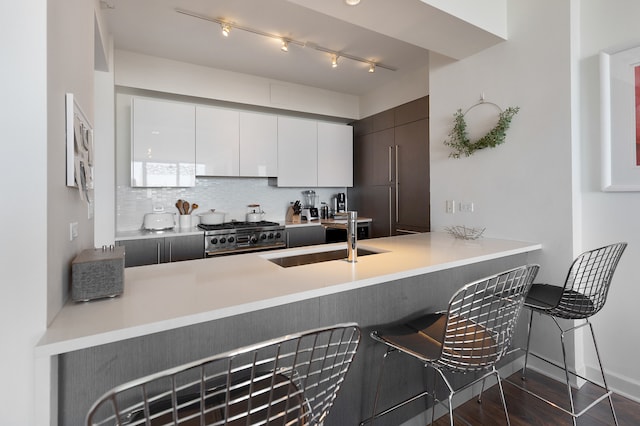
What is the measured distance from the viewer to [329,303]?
1426mm

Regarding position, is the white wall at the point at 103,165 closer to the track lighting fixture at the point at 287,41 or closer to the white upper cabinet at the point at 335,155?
the track lighting fixture at the point at 287,41

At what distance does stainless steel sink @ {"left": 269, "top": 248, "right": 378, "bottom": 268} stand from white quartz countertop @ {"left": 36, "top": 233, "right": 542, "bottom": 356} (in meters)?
0.04

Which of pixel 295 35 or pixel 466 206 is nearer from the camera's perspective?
pixel 466 206

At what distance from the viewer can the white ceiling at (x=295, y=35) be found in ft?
6.88

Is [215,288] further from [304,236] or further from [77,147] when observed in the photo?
[304,236]

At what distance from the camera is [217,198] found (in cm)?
397

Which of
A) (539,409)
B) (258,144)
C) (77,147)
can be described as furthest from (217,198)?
(539,409)

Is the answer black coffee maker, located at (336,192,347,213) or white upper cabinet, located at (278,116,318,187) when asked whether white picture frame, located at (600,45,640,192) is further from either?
black coffee maker, located at (336,192,347,213)

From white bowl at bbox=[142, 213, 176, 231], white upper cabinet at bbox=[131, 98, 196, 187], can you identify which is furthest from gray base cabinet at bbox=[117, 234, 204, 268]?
white upper cabinet at bbox=[131, 98, 196, 187]

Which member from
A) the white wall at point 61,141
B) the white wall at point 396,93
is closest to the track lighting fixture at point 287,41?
the white wall at point 396,93

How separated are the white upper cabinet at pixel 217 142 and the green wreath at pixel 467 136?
2.30 m

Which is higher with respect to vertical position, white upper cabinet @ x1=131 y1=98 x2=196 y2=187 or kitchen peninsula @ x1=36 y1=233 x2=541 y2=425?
white upper cabinet @ x1=131 y1=98 x2=196 y2=187

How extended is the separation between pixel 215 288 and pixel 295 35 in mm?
2524

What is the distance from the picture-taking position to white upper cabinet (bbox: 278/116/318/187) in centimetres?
405
